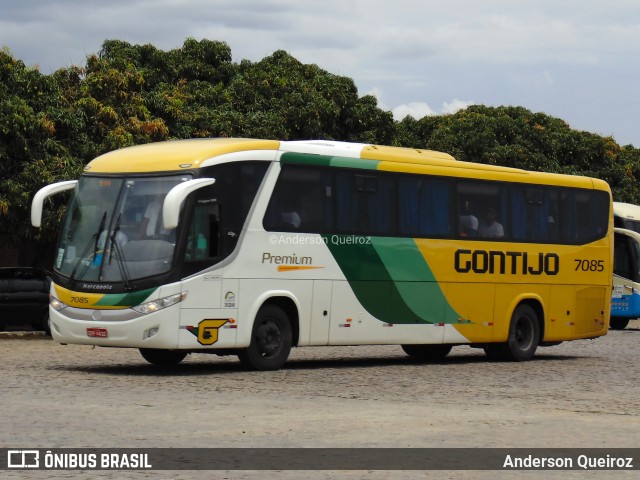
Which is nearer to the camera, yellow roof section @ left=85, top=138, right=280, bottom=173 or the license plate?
the license plate

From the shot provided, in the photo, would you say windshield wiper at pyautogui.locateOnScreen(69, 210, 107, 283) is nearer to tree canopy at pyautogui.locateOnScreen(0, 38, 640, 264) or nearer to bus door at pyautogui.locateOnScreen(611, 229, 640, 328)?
tree canopy at pyautogui.locateOnScreen(0, 38, 640, 264)

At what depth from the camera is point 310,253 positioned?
69.5ft

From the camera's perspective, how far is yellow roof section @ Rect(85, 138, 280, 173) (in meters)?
19.8

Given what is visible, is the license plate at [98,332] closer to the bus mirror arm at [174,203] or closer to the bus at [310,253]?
the bus at [310,253]

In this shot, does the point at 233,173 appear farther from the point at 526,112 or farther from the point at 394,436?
the point at 526,112

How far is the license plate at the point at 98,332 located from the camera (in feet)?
63.0

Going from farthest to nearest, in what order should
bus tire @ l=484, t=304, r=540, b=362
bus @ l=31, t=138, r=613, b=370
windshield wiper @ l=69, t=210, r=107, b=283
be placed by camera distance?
bus tire @ l=484, t=304, r=540, b=362 → windshield wiper @ l=69, t=210, r=107, b=283 → bus @ l=31, t=138, r=613, b=370

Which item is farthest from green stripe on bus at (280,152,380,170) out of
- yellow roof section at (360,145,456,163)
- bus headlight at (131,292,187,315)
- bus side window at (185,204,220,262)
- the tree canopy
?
the tree canopy

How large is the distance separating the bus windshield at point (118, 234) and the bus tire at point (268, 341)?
200 centimetres

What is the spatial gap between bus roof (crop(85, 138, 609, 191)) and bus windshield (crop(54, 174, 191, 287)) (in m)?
0.28

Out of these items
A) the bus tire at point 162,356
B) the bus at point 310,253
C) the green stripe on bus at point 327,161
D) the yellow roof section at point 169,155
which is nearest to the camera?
the bus at point 310,253

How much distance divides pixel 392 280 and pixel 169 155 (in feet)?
15.2

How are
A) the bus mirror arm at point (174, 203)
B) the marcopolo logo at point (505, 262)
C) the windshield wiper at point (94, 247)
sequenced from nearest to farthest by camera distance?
the bus mirror arm at point (174, 203)
the windshield wiper at point (94, 247)
the marcopolo logo at point (505, 262)

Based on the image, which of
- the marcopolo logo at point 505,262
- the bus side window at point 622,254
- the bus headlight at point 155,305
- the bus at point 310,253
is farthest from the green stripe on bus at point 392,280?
the bus side window at point 622,254
